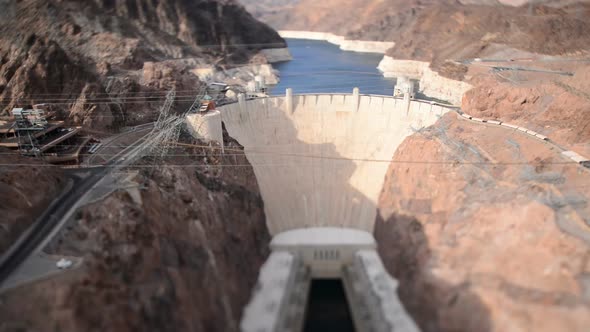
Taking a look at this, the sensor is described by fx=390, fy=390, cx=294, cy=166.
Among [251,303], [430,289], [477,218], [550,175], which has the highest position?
[550,175]

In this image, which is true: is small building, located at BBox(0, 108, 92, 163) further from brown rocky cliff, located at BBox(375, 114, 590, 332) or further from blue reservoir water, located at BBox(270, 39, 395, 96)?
blue reservoir water, located at BBox(270, 39, 395, 96)

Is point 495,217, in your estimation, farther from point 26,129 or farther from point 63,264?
point 26,129

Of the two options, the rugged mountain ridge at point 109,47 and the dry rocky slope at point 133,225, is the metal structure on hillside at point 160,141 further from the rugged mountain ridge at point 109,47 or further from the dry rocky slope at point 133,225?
the rugged mountain ridge at point 109,47

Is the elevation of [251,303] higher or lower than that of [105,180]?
lower

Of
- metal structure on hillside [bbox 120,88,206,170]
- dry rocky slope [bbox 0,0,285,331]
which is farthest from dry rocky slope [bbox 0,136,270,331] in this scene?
metal structure on hillside [bbox 120,88,206,170]

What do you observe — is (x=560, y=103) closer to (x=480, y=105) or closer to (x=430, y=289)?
(x=480, y=105)

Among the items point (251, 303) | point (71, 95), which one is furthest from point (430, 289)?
point (71, 95)
